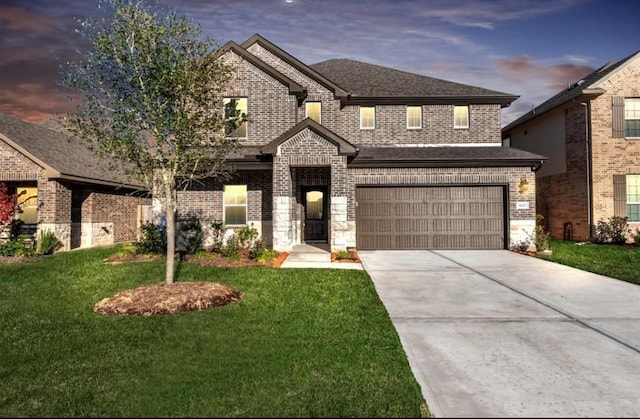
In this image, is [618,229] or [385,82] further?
[385,82]

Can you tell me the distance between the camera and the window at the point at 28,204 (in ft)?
54.5

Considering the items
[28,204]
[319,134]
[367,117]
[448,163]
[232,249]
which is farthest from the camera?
[367,117]

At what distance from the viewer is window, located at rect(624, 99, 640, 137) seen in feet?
58.7

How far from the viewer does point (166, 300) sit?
7.36 metres

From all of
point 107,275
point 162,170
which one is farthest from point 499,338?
point 107,275

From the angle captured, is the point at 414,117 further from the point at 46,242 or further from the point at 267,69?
the point at 46,242

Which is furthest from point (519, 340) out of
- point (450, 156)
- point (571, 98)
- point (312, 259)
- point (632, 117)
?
point (632, 117)

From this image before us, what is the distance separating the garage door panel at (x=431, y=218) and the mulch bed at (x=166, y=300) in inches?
354

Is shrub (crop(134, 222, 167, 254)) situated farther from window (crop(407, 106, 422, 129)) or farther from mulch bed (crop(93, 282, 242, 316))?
window (crop(407, 106, 422, 129))

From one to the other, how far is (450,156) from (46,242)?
15990mm

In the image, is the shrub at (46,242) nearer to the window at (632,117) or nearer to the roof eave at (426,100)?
the roof eave at (426,100)

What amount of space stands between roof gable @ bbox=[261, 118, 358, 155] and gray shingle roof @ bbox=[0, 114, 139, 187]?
5488mm

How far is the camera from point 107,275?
1035 centimetres

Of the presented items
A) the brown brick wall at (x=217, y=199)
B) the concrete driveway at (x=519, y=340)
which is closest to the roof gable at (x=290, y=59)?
the brown brick wall at (x=217, y=199)
